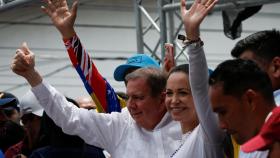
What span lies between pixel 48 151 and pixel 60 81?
26.6 feet

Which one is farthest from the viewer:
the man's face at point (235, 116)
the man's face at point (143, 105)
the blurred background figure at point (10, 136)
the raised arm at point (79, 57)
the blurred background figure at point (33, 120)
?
the blurred background figure at point (10, 136)

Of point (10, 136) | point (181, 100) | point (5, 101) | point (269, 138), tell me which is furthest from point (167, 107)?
point (5, 101)

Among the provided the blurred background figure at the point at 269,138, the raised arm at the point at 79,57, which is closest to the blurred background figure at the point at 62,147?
the raised arm at the point at 79,57

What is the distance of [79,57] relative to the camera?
3709 millimetres

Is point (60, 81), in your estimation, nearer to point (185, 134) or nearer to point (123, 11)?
point (123, 11)

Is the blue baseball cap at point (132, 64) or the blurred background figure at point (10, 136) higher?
the blue baseball cap at point (132, 64)

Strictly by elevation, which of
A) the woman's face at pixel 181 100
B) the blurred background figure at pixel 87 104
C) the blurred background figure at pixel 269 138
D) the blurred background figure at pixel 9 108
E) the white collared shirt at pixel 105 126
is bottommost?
the blurred background figure at pixel 87 104

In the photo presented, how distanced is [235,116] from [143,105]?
3.04ft

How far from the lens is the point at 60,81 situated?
38.4ft

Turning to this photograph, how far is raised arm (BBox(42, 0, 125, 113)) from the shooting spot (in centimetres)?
351

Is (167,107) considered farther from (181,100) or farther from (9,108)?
(9,108)

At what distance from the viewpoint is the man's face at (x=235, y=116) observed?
91.5 inches

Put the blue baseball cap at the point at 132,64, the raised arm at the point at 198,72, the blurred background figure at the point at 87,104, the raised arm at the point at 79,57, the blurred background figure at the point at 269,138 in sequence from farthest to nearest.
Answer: the blurred background figure at the point at 87,104 < the blue baseball cap at the point at 132,64 < the raised arm at the point at 79,57 < the raised arm at the point at 198,72 < the blurred background figure at the point at 269,138

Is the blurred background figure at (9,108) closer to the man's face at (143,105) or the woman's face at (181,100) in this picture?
the man's face at (143,105)
